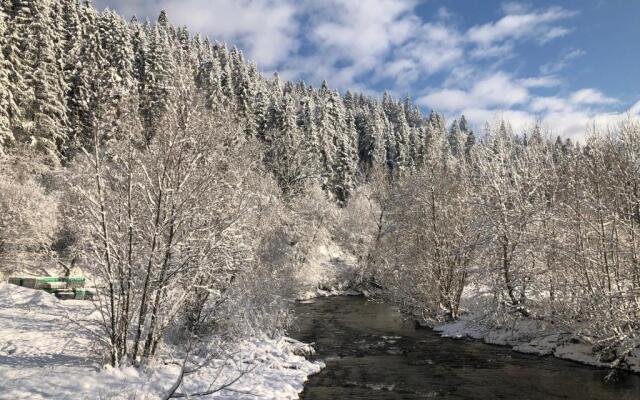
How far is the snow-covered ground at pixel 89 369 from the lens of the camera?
9125 millimetres

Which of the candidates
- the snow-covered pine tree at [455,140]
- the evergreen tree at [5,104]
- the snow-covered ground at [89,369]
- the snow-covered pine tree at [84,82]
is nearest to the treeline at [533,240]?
the snow-covered ground at [89,369]

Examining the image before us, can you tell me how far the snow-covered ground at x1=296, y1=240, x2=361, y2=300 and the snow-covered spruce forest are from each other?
1.31m

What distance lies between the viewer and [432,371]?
55.1ft

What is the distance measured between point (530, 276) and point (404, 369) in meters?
8.82

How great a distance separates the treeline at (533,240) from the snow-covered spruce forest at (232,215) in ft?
0.37

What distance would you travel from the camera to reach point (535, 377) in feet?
51.5

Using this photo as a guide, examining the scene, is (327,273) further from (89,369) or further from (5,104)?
(89,369)

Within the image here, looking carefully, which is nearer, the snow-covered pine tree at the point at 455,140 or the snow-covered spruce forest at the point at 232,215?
the snow-covered spruce forest at the point at 232,215

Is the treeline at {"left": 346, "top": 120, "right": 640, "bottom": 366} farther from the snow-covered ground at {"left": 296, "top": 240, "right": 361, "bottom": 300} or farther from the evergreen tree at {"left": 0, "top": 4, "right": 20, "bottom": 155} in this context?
Result: the evergreen tree at {"left": 0, "top": 4, "right": 20, "bottom": 155}

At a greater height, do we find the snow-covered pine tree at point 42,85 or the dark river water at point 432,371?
the snow-covered pine tree at point 42,85

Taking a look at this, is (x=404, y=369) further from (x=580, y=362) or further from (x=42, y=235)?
(x=42, y=235)

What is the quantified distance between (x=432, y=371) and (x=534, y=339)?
6.82m

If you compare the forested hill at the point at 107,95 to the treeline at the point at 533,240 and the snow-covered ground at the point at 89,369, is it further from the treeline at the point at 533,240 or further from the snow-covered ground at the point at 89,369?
the treeline at the point at 533,240

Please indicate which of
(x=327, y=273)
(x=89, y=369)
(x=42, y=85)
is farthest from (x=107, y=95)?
(x=327, y=273)
